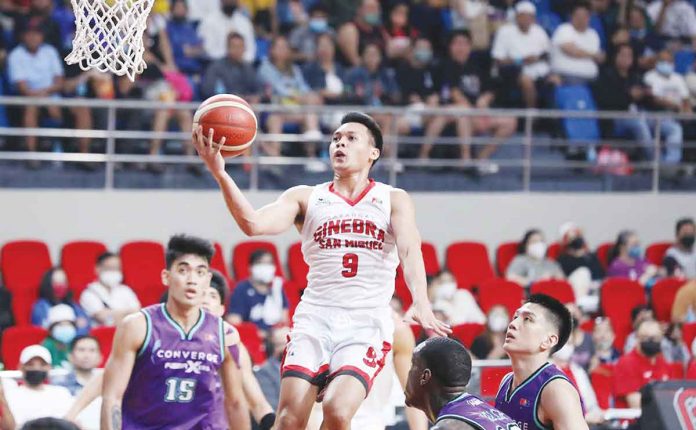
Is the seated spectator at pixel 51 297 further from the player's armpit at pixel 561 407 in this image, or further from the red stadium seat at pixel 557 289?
the player's armpit at pixel 561 407

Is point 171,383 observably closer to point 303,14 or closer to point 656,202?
point 303,14

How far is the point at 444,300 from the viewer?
13.1 metres

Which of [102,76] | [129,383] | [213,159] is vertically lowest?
[129,383]

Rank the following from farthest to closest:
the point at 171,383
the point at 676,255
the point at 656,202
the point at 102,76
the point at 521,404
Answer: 1. the point at 656,202
2. the point at 676,255
3. the point at 102,76
4. the point at 171,383
5. the point at 521,404

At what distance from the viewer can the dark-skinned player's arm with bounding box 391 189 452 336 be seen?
22.2 feet

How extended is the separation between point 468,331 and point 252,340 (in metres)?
2.02

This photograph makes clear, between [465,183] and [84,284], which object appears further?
[465,183]

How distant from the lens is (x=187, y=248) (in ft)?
24.5

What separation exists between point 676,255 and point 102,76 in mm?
6409

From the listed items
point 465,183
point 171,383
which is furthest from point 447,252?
point 171,383

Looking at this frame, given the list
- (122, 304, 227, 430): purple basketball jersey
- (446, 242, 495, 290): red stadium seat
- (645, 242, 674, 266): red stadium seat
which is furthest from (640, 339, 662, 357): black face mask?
(122, 304, 227, 430): purple basketball jersey

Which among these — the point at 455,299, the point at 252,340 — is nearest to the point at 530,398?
the point at 252,340

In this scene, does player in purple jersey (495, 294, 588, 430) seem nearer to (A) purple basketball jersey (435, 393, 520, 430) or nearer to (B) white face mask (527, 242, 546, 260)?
(A) purple basketball jersey (435, 393, 520, 430)

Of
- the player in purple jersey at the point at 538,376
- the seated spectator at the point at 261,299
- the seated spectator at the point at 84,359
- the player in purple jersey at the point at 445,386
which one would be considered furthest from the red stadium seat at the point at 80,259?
the player in purple jersey at the point at 445,386
